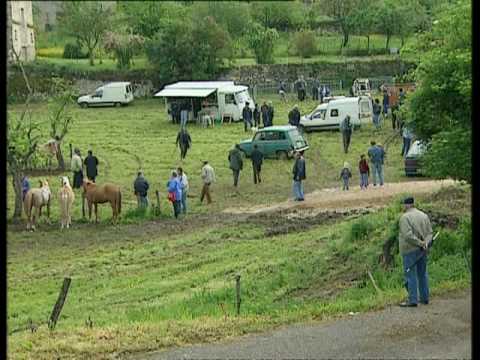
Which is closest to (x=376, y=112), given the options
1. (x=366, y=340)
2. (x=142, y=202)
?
(x=142, y=202)

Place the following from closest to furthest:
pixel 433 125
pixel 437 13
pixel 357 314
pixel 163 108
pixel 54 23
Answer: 1. pixel 357 314
2. pixel 54 23
3. pixel 433 125
4. pixel 437 13
5. pixel 163 108

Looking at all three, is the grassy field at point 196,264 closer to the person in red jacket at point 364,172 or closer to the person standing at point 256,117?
the person standing at point 256,117

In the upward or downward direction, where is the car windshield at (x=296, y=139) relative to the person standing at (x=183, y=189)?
upward

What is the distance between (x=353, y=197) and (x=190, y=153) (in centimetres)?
953

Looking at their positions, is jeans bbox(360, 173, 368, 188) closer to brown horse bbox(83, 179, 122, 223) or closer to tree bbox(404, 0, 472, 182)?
brown horse bbox(83, 179, 122, 223)

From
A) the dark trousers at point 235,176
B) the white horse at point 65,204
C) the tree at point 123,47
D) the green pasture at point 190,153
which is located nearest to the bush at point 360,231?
the tree at point 123,47

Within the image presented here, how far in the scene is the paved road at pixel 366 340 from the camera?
1002 cm

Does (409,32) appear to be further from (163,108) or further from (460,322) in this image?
(163,108)

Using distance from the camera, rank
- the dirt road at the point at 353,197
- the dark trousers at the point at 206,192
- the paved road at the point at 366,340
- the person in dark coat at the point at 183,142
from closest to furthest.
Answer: the paved road at the point at 366,340
the dirt road at the point at 353,197
the dark trousers at the point at 206,192
the person in dark coat at the point at 183,142

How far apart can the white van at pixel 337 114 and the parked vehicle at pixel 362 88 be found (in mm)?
198

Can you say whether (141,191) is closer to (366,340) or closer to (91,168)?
(91,168)

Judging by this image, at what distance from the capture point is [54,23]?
14.0m

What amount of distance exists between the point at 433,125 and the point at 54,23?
6.09 m

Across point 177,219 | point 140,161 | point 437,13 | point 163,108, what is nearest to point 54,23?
point 437,13
